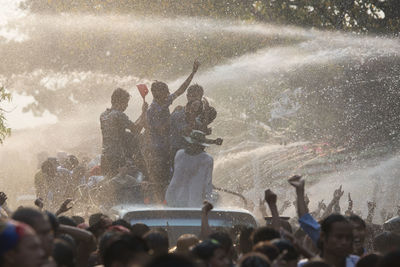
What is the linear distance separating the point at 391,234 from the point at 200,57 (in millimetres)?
17306

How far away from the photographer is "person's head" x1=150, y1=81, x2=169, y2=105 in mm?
12250

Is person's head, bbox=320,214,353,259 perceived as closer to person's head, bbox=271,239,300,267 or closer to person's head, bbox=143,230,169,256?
person's head, bbox=271,239,300,267

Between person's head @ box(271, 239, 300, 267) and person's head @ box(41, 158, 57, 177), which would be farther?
person's head @ box(41, 158, 57, 177)

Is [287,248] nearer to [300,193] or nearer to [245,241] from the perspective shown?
[300,193]

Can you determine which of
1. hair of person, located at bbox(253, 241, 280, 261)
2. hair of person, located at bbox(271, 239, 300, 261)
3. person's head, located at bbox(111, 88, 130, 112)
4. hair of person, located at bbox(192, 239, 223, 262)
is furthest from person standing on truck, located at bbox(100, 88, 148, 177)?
hair of person, located at bbox(192, 239, 223, 262)

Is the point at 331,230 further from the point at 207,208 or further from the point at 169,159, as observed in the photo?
the point at 169,159

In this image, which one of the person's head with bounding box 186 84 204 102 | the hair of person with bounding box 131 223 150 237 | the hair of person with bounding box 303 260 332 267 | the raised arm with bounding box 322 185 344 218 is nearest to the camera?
the hair of person with bounding box 303 260 332 267

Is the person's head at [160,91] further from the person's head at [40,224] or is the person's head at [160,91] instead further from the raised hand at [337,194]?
the person's head at [40,224]

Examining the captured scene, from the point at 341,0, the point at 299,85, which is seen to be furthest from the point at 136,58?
the point at 341,0

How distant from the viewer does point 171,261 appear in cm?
404

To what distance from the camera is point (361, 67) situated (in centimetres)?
2294

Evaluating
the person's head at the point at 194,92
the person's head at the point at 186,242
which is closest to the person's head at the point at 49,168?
the person's head at the point at 194,92

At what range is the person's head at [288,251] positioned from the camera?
20.8 feet

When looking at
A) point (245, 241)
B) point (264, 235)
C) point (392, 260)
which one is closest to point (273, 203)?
point (264, 235)
